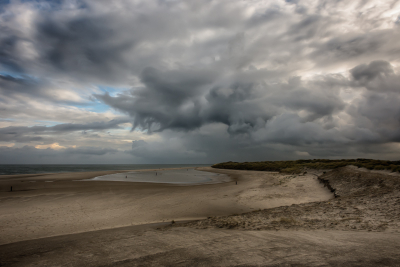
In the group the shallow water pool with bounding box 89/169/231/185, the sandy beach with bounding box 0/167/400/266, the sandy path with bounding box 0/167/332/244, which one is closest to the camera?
the sandy beach with bounding box 0/167/400/266

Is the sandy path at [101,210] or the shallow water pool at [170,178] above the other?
the sandy path at [101,210]

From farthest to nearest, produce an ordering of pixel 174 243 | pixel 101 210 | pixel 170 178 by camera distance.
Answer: pixel 170 178
pixel 101 210
pixel 174 243

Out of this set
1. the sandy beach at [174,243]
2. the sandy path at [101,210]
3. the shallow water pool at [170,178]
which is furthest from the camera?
the shallow water pool at [170,178]

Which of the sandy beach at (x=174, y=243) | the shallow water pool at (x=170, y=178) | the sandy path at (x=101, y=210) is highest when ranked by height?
the sandy beach at (x=174, y=243)

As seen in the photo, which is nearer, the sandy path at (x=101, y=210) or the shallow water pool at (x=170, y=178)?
the sandy path at (x=101, y=210)

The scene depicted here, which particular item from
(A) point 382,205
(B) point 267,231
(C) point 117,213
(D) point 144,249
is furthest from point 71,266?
(A) point 382,205

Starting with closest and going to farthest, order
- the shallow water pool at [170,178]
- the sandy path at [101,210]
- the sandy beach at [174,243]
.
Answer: the sandy beach at [174,243]
the sandy path at [101,210]
the shallow water pool at [170,178]

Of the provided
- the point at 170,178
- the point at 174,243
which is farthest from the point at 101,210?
the point at 170,178

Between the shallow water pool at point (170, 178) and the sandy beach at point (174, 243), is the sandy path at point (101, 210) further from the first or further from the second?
the shallow water pool at point (170, 178)

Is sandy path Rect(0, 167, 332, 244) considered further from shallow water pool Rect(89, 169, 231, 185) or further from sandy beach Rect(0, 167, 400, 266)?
shallow water pool Rect(89, 169, 231, 185)

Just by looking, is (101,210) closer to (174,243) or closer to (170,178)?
(174,243)

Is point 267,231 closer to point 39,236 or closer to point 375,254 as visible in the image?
point 375,254

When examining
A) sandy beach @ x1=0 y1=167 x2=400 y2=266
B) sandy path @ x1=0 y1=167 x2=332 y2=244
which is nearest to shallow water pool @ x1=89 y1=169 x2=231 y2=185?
sandy path @ x1=0 y1=167 x2=332 y2=244

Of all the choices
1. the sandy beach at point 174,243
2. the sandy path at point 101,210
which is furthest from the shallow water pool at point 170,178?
the sandy beach at point 174,243
